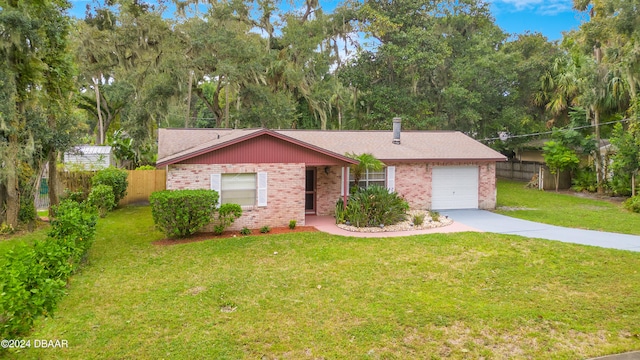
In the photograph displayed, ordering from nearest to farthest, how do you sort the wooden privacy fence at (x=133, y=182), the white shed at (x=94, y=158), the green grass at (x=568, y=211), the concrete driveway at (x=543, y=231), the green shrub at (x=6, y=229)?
the concrete driveway at (x=543, y=231) → the green shrub at (x=6, y=229) → the green grass at (x=568, y=211) → the wooden privacy fence at (x=133, y=182) → the white shed at (x=94, y=158)

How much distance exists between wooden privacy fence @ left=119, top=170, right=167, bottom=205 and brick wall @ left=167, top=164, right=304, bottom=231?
23.4ft

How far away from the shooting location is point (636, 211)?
49.3 feet

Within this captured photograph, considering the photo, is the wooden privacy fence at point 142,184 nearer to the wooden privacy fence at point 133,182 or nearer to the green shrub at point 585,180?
the wooden privacy fence at point 133,182

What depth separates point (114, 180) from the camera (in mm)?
15602

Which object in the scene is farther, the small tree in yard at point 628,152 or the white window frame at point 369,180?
the small tree in yard at point 628,152

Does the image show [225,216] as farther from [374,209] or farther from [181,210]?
[374,209]

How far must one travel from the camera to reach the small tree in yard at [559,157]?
20656 millimetres

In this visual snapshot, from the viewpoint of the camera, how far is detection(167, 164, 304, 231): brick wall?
11.5 meters

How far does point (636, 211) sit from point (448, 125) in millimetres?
13363

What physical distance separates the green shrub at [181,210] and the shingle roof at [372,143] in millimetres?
3542

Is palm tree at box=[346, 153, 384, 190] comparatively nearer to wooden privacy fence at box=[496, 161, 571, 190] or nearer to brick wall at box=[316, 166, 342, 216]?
brick wall at box=[316, 166, 342, 216]

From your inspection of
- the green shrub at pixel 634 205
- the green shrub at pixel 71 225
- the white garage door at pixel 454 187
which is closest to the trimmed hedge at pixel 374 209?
the white garage door at pixel 454 187

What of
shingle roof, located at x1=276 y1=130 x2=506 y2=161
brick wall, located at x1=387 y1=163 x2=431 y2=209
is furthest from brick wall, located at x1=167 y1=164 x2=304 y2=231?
brick wall, located at x1=387 y1=163 x2=431 y2=209

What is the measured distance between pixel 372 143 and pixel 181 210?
8.58 m
